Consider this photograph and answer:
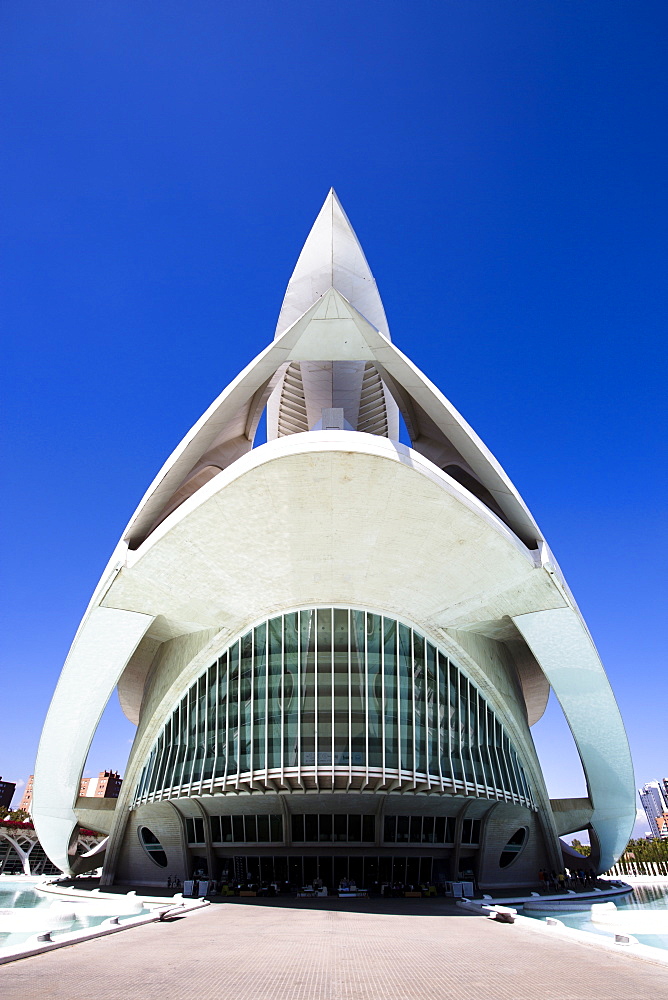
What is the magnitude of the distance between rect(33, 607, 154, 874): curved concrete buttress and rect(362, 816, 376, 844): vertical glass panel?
11.6 meters

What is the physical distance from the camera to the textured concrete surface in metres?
5.79

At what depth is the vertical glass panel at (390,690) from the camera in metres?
21.7

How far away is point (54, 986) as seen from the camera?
5.89 metres

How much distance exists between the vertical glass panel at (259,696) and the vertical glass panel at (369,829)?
17.9ft

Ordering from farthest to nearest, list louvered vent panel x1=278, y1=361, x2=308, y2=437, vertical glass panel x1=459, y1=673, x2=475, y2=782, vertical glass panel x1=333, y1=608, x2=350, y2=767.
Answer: louvered vent panel x1=278, y1=361, x2=308, y2=437
vertical glass panel x1=459, y1=673, x2=475, y2=782
vertical glass panel x1=333, y1=608, x2=350, y2=767

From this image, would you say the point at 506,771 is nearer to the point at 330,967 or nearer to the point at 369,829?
the point at 369,829

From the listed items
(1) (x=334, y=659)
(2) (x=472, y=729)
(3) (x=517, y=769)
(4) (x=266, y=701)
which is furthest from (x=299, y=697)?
(3) (x=517, y=769)

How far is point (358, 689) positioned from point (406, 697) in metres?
1.98

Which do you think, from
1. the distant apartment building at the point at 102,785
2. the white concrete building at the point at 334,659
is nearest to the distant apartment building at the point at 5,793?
the distant apartment building at the point at 102,785

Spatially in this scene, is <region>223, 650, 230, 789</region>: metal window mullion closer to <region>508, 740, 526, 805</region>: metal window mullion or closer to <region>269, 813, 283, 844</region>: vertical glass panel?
<region>269, 813, 283, 844</region>: vertical glass panel

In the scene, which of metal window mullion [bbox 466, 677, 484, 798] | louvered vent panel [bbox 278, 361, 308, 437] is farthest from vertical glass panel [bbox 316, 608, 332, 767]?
louvered vent panel [bbox 278, 361, 308, 437]

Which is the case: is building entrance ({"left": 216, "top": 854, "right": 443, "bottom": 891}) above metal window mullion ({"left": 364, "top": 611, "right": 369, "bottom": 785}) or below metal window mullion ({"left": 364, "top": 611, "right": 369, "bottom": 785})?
below

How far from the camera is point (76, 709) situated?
24.0 meters

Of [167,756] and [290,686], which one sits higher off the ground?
[290,686]
